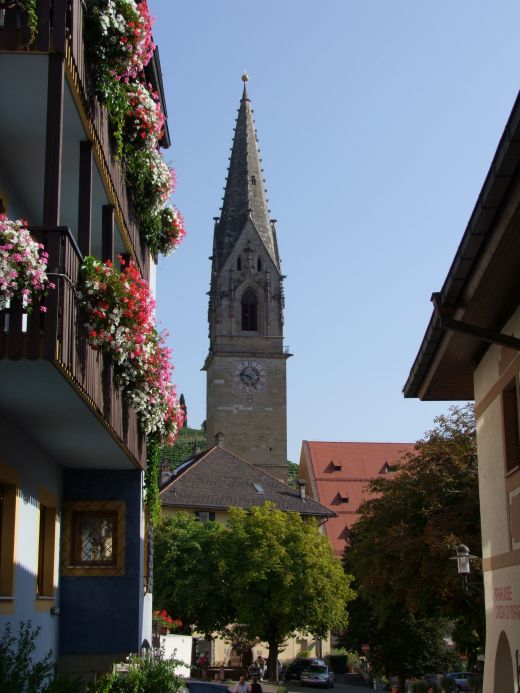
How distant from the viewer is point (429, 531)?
3403cm

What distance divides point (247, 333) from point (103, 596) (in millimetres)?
76478

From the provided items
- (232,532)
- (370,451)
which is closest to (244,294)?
(370,451)

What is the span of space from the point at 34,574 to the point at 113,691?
162cm

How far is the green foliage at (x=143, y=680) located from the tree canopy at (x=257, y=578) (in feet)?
112

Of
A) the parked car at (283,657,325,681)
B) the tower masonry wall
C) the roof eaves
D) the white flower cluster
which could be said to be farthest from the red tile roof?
the white flower cluster

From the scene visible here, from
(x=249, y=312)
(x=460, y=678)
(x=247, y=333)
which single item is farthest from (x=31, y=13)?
(x=249, y=312)

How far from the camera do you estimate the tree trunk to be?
48.3 metres

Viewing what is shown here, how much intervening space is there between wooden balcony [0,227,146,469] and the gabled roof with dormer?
52982 millimetres

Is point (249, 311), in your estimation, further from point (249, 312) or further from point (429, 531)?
point (429, 531)

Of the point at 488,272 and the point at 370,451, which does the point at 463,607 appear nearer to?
the point at 488,272

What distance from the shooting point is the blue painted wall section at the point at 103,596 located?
44.3 ft

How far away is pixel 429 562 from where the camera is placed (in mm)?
34375

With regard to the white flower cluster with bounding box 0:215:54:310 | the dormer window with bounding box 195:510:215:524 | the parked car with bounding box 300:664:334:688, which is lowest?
the parked car with bounding box 300:664:334:688

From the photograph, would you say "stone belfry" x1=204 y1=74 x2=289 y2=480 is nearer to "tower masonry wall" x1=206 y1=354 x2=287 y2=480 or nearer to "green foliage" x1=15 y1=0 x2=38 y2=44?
"tower masonry wall" x1=206 y1=354 x2=287 y2=480
